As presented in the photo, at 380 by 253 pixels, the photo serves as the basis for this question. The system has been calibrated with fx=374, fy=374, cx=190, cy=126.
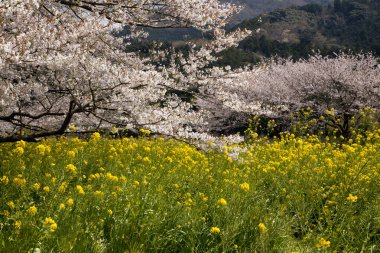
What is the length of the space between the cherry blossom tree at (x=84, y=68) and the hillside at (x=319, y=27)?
2495 inches

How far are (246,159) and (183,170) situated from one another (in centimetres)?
169

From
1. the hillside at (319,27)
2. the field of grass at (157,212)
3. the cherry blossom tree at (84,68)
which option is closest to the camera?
the field of grass at (157,212)

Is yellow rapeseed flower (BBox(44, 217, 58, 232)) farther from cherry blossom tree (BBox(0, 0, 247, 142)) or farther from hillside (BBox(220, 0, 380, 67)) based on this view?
hillside (BBox(220, 0, 380, 67))

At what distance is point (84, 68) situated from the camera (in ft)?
18.9

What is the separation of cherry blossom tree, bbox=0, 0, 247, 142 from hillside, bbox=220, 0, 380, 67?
63384 mm

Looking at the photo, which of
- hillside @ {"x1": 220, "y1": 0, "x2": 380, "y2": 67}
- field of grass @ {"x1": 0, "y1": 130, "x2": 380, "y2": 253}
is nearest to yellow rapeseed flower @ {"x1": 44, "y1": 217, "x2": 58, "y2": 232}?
field of grass @ {"x1": 0, "y1": 130, "x2": 380, "y2": 253}

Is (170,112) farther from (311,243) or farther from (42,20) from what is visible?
(311,243)

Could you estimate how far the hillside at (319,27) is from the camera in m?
80.9

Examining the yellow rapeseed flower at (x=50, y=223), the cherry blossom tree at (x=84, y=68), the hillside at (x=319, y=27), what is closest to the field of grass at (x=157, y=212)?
the yellow rapeseed flower at (x=50, y=223)

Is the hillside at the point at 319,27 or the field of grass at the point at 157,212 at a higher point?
the field of grass at the point at 157,212

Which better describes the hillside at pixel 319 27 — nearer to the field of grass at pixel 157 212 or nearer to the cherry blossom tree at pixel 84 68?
the cherry blossom tree at pixel 84 68

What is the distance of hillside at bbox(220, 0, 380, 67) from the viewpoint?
8088 centimetres

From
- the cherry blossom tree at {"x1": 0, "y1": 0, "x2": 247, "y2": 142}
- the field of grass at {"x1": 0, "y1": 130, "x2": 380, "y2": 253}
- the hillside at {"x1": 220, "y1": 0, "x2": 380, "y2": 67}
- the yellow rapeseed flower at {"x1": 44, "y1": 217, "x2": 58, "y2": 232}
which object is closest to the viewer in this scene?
the yellow rapeseed flower at {"x1": 44, "y1": 217, "x2": 58, "y2": 232}

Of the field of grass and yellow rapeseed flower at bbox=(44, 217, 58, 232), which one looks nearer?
yellow rapeseed flower at bbox=(44, 217, 58, 232)
